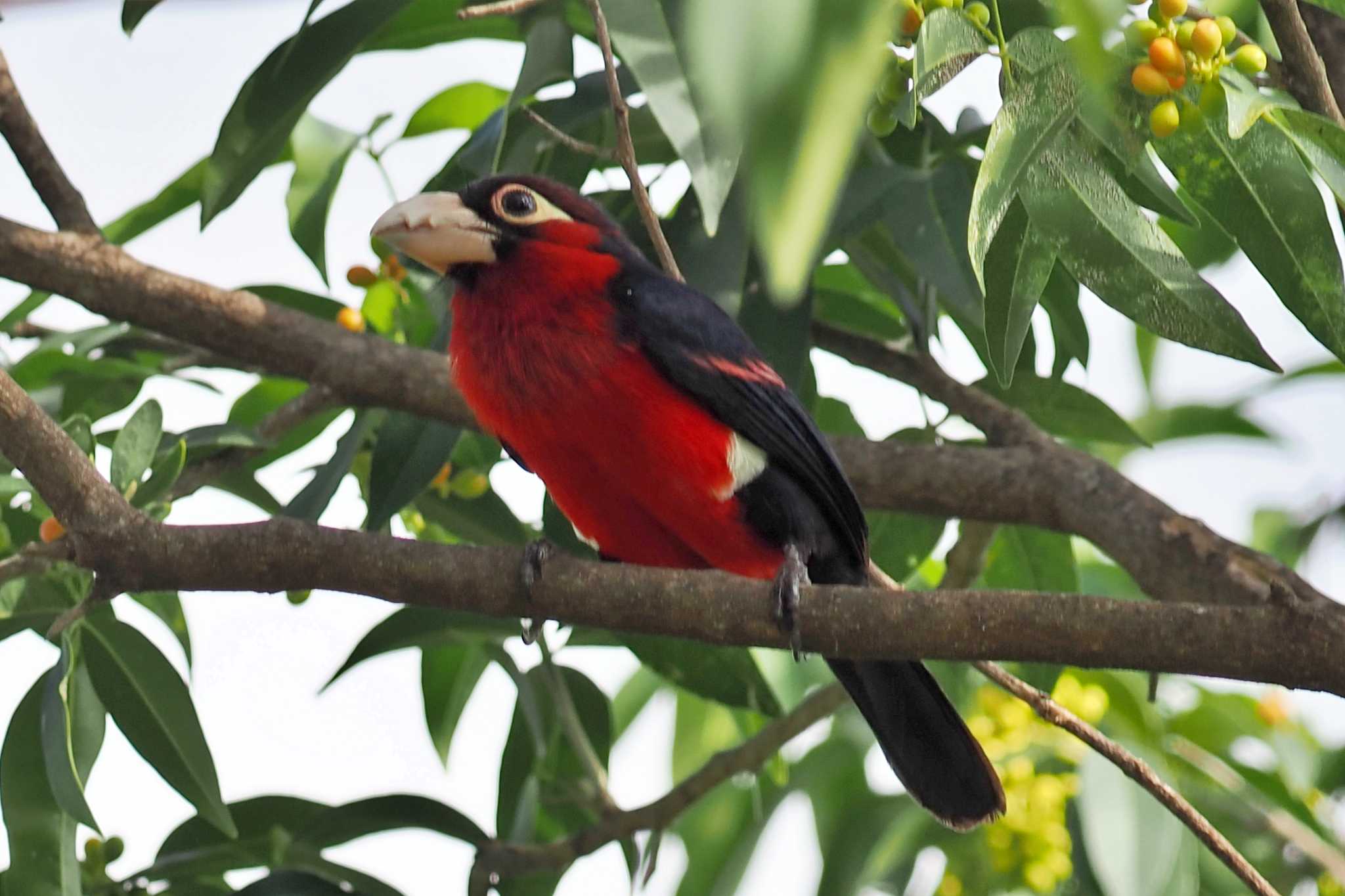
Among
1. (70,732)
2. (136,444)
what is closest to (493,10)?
(136,444)

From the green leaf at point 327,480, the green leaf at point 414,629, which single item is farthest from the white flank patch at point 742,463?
the green leaf at point 327,480

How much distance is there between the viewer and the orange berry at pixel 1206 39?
2.16 metres

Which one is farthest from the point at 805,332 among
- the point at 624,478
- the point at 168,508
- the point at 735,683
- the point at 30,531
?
the point at 30,531

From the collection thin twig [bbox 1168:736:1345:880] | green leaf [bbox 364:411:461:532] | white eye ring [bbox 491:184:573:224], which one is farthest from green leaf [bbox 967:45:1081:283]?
thin twig [bbox 1168:736:1345:880]

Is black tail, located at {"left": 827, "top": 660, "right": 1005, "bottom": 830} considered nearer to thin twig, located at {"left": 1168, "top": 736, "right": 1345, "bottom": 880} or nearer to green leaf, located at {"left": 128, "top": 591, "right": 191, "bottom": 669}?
thin twig, located at {"left": 1168, "top": 736, "right": 1345, "bottom": 880}

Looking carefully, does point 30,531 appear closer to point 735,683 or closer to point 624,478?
point 624,478

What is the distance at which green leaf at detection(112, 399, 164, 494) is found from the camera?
2877mm

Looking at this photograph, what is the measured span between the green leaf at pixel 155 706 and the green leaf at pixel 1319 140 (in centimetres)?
228

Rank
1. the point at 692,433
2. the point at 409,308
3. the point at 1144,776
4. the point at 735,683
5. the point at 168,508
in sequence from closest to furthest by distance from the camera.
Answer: the point at 1144,776
the point at 168,508
the point at 692,433
the point at 735,683
the point at 409,308

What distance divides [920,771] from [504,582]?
139cm

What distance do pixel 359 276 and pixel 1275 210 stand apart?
2.32 m

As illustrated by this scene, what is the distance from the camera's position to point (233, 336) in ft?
12.0

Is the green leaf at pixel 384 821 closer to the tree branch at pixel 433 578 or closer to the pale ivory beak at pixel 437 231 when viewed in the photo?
the tree branch at pixel 433 578

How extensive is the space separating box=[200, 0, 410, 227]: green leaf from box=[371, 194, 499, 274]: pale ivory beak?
317mm
